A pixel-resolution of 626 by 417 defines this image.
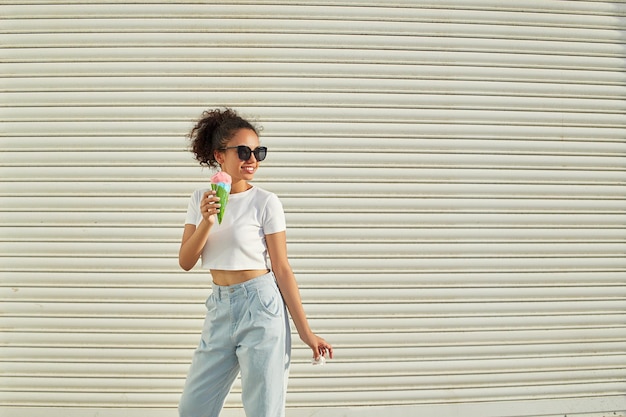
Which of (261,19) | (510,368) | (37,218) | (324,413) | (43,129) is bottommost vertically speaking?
(324,413)

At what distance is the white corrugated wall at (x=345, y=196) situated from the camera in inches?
137

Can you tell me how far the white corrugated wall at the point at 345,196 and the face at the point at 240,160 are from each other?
1.02m

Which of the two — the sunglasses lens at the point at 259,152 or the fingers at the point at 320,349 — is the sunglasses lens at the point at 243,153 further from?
the fingers at the point at 320,349

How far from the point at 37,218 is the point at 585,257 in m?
3.72

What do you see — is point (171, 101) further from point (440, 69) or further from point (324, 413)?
point (324, 413)

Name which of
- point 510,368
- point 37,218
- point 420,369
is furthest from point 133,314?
point 510,368

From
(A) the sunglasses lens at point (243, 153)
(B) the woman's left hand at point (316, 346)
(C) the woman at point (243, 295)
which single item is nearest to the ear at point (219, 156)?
(C) the woman at point (243, 295)

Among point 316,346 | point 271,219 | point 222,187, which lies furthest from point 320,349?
point 222,187

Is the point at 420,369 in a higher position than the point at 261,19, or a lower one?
lower

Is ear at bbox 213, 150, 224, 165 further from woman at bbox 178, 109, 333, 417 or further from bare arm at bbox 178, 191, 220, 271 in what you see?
bare arm at bbox 178, 191, 220, 271

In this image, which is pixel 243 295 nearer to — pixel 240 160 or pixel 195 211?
pixel 195 211

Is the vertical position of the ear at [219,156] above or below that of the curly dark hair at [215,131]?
below

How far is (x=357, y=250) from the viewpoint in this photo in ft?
11.6

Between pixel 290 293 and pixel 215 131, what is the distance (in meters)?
0.86
